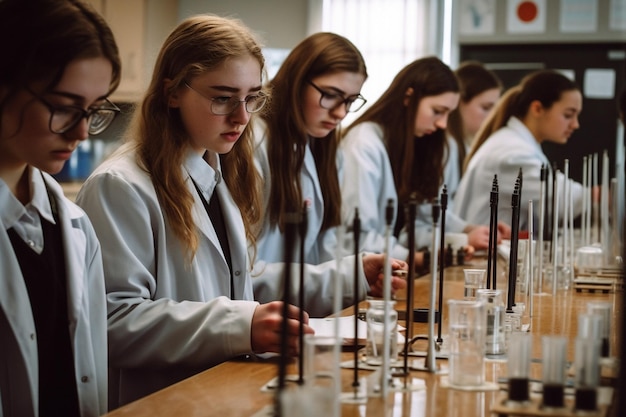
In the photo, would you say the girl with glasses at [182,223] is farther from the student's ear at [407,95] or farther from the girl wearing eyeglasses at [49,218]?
the student's ear at [407,95]

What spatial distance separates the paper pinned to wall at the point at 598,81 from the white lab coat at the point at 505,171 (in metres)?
2.45

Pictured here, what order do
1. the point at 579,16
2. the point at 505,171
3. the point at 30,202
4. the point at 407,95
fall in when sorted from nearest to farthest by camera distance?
the point at 30,202 < the point at 407,95 < the point at 505,171 < the point at 579,16

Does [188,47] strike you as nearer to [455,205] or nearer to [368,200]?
[368,200]

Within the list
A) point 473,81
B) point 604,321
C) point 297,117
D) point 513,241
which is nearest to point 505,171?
point 473,81

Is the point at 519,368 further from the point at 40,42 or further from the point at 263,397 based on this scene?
the point at 40,42

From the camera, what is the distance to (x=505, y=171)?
13.3 ft

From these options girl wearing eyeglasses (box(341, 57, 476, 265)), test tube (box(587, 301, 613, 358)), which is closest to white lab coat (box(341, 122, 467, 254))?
girl wearing eyeglasses (box(341, 57, 476, 265))

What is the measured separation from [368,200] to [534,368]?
76.5 inches

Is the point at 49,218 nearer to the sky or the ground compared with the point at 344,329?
nearer to the sky

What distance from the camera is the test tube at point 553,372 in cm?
114

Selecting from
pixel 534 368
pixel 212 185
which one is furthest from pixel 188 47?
pixel 534 368

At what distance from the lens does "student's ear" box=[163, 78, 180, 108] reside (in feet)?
6.41

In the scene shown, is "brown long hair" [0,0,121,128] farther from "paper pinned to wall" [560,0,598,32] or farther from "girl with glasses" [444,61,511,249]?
"paper pinned to wall" [560,0,598,32]

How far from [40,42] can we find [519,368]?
87cm
